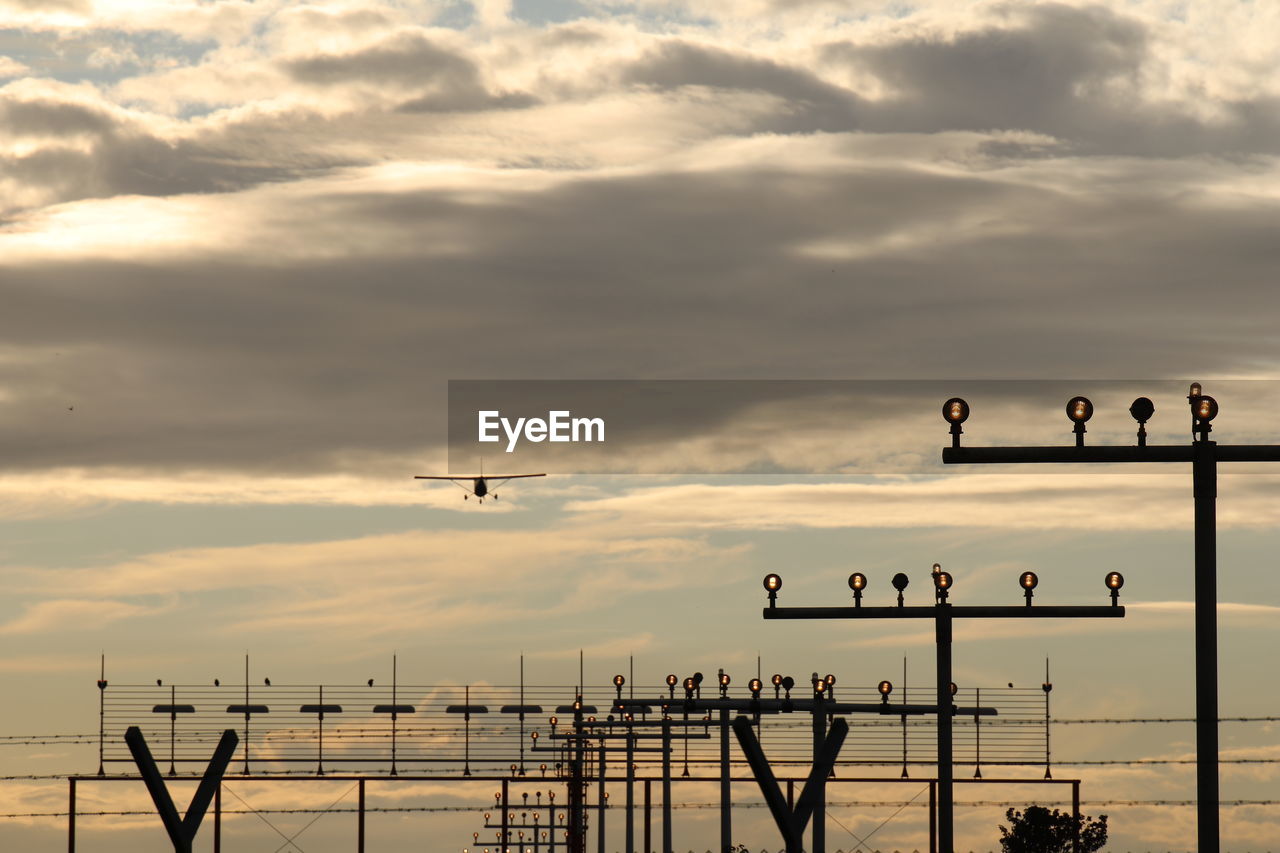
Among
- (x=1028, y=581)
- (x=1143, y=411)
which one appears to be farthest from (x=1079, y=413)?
(x=1028, y=581)

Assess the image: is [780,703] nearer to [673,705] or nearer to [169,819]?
[673,705]

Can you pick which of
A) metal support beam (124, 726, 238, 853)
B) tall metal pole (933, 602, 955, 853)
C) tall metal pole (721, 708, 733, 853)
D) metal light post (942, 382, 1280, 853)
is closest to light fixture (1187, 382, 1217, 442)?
metal light post (942, 382, 1280, 853)

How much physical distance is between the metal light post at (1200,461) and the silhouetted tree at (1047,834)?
121m

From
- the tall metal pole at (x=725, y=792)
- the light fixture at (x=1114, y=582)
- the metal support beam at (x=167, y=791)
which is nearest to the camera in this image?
the metal support beam at (x=167, y=791)

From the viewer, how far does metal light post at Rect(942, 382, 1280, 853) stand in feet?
107

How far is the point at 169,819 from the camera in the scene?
109 ft

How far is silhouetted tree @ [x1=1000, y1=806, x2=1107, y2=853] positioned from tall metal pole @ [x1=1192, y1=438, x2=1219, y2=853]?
395 feet

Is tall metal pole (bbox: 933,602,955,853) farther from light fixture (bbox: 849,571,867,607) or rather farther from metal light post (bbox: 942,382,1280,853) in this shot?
metal light post (bbox: 942,382,1280,853)

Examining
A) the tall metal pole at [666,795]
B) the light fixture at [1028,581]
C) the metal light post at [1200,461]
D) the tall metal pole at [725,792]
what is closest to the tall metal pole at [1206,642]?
the metal light post at [1200,461]

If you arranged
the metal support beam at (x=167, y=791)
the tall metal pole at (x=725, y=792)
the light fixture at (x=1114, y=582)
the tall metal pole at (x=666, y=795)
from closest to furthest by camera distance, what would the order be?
the metal support beam at (x=167, y=791), the light fixture at (x=1114, y=582), the tall metal pole at (x=725, y=792), the tall metal pole at (x=666, y=795)

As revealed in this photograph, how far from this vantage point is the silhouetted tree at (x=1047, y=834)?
15175 centimetres

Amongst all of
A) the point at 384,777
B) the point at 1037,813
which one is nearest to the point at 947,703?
the point at 384,777

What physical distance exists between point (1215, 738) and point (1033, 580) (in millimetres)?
19380

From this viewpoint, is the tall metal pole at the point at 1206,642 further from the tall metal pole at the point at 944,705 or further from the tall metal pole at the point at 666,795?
the tall metal pole at the point at 666,795
